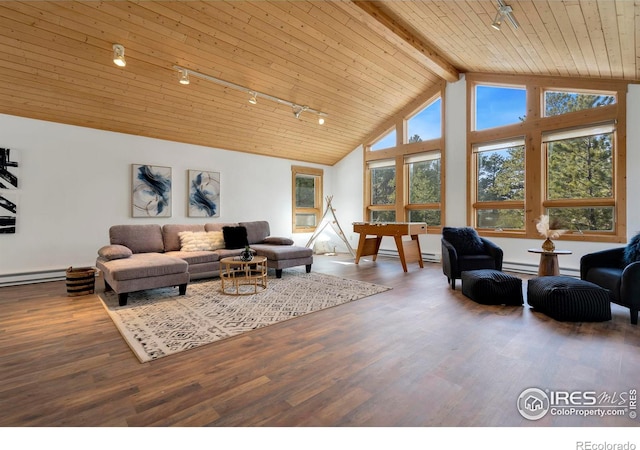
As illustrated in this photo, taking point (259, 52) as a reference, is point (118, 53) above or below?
below

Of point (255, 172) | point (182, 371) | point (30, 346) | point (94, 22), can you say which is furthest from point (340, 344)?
point (255, 172)

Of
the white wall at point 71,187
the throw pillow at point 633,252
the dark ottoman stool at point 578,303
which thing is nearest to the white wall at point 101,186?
the white wall at point 71,187

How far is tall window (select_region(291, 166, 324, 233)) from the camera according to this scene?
7.84 metres

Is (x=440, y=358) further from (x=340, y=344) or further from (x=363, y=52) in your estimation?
(x=363, y=52)

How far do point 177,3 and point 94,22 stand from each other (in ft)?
3.02

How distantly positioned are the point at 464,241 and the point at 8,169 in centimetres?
655

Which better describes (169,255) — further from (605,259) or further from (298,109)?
(605,259)

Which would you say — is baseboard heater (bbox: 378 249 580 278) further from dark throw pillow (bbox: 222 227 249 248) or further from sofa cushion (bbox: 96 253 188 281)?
sofa cushion (bbox: 96 253 188 281)

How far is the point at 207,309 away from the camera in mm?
3234

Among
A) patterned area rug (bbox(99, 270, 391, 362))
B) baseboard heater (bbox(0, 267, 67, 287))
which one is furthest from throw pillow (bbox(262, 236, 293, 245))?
baseboard heater (bbox(0, 267, 67, 287))

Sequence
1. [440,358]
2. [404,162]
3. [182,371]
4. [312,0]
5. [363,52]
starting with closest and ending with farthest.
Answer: [182,371], [440,358], [312,0], [363,52], [404,162]

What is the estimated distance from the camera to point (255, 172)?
277 inches

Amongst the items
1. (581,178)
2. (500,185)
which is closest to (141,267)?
(500,185)

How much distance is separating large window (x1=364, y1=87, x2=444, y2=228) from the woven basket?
570cm
